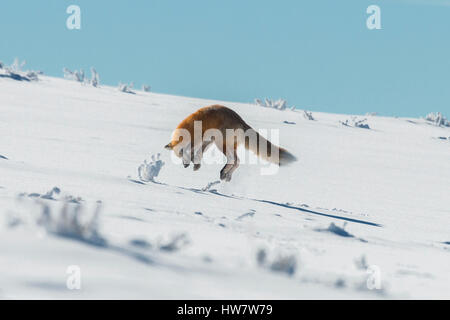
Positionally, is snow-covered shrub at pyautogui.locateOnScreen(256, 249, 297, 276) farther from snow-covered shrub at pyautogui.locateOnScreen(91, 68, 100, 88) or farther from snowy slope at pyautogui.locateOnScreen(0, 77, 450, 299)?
snow-covered shrub at pyautogui.locateOnScreen(91, 68, 100, 88)

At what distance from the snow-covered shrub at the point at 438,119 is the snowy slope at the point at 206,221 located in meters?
11.0

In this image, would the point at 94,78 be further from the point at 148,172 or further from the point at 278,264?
the point at 278,264

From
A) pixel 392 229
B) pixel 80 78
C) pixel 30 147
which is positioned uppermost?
pixel 80 78

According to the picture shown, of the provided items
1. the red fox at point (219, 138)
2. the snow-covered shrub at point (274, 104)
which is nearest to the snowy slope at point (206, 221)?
the red fox at point (219, 138)

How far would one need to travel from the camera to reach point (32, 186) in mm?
5078

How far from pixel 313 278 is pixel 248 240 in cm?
86

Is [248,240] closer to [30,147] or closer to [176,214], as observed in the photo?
[176,214]

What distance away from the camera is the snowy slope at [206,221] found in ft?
7.88

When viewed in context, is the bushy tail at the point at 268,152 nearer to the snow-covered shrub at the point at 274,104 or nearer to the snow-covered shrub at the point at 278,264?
the snow-covered shrub at the point at 278,264

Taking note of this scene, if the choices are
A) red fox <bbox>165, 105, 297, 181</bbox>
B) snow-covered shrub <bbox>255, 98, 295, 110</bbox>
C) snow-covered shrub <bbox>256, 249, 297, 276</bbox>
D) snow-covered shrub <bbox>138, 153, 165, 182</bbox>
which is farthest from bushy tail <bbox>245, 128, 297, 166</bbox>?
snow-covered shrub <bbox>255, 98, 295, 110</bbox>

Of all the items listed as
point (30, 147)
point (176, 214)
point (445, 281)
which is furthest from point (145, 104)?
point (445, 281)

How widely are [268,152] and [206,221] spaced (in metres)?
3.09

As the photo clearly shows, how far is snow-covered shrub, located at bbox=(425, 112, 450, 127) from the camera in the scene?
77.4ft

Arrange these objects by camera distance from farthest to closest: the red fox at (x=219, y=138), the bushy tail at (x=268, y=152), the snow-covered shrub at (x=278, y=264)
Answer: the bushy tail at (x=268, y=152), the red fox at (x=219, y=138), the snow-covered shrub at (x=278, y=264)
